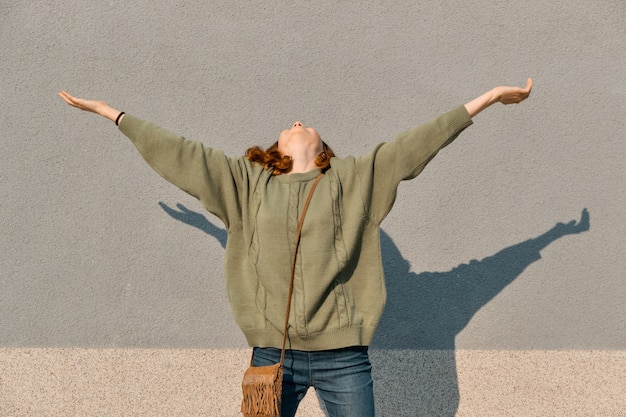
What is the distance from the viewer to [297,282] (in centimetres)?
221

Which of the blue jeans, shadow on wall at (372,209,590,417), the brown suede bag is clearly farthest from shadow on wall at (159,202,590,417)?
the brown suede bag

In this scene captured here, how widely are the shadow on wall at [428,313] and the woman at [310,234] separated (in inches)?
36.2

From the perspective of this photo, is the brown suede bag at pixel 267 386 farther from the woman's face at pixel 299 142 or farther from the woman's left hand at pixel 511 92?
the woman's left hand at pixel 511 92

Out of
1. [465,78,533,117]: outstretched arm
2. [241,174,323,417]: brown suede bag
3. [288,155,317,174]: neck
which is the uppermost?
[465,78,533,117]: outstretched arm

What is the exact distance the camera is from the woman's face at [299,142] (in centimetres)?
233

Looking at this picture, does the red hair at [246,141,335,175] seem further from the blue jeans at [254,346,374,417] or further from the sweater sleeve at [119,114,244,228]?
the blue jeans at [254,346,374,417]

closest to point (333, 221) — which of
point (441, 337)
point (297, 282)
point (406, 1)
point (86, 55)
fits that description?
point (297, 282)

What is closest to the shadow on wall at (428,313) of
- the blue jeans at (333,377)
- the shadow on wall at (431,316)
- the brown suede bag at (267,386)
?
the shadow on wall at (431,316)

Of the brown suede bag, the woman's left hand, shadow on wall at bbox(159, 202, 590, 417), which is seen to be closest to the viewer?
the brown suede bag

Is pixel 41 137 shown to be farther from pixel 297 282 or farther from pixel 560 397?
pixel 560 397

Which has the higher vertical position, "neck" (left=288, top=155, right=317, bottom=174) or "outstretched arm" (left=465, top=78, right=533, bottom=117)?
"outstretched arm" (left=465, top=78, right=533, bottom=117)

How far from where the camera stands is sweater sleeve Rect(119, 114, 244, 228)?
2.22m

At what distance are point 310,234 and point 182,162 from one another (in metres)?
0.47

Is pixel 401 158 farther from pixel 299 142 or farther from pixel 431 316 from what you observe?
pixel 431 316
